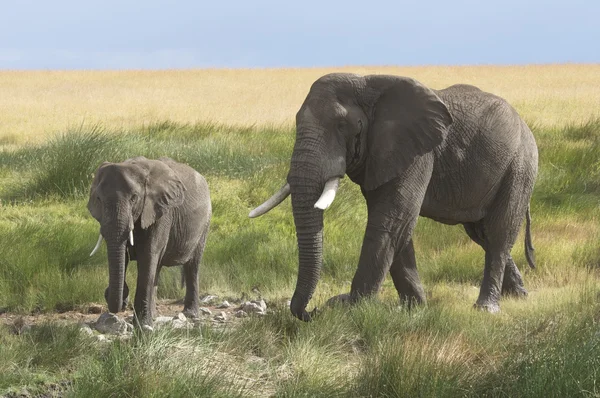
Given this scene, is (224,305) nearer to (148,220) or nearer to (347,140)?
(148,220)

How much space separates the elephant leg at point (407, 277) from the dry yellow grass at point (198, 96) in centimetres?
1672

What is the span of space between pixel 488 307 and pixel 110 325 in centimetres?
352

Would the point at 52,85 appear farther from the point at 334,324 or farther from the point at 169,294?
the point at 334,324

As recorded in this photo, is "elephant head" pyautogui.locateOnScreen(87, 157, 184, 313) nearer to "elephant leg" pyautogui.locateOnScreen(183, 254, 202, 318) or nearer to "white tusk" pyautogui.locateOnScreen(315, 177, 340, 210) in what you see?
"elephant leg" pyautogui.locateOnScreen(183, 254, 202, 318)

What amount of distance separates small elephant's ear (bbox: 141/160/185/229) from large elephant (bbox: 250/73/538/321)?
52.6 inches

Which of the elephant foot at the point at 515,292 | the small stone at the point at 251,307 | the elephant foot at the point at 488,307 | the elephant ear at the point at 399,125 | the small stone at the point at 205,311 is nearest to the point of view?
the elephant ear at the point at 399,125

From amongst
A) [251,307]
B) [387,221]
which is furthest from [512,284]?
[387,221]

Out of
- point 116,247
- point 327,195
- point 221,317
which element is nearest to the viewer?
point 327,195

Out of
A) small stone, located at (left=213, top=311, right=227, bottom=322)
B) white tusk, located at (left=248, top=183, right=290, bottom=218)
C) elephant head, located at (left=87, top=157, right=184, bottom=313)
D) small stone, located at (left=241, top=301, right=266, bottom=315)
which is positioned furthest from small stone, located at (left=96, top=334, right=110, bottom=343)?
small stone, located at (left=241, top=301, right=266, bottom=315)

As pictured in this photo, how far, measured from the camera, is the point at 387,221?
27.4 ft

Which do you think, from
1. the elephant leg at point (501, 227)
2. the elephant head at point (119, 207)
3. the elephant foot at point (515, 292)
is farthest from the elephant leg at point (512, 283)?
the elephant head at point (119, 207)

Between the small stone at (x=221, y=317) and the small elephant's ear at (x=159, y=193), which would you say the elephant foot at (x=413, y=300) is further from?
the small elephant's ear at (x=159, y=193)

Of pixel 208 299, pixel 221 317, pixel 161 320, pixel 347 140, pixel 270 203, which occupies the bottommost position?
pixel 208 299

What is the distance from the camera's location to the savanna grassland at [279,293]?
6.95 meters
